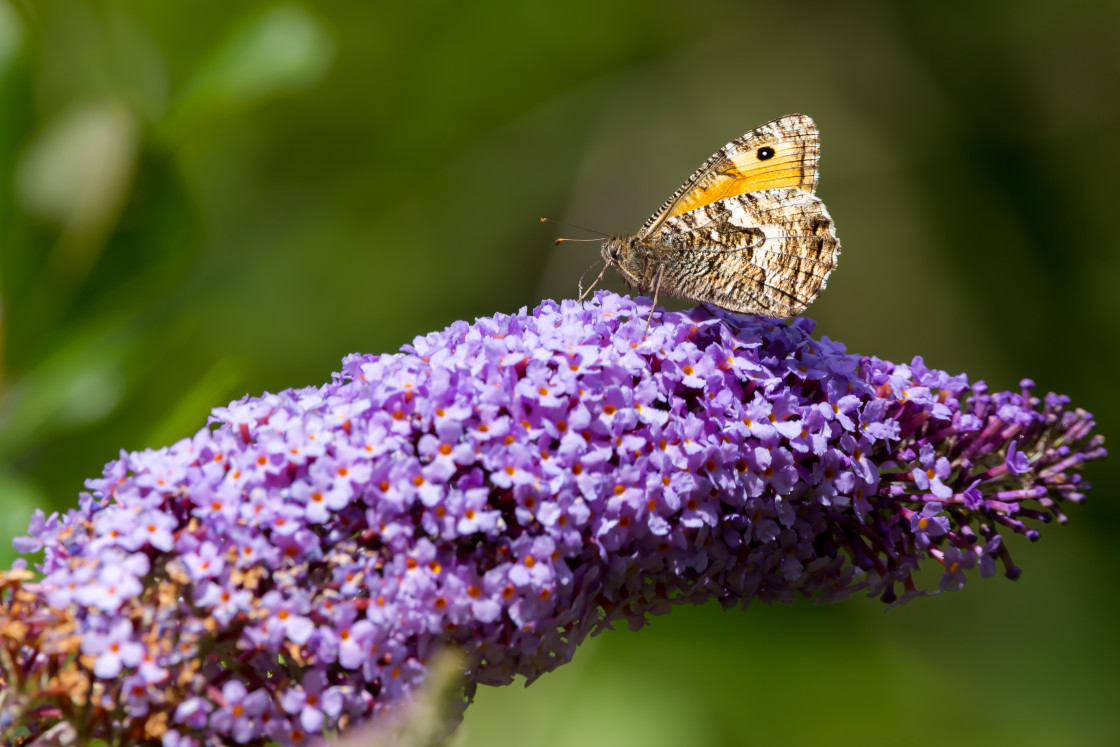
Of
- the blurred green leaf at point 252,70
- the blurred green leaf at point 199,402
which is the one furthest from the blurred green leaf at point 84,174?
the blurred green leaf at point 199,402

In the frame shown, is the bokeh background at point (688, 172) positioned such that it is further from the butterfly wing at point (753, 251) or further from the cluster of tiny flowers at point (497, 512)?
the butterfly wing at point (753, 251)

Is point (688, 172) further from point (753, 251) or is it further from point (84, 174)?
point (84, 174)

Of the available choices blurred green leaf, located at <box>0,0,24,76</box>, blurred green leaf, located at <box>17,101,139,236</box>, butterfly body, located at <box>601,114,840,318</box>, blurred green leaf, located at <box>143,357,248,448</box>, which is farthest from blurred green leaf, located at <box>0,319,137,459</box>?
butterfly body, located at <box>601,114,840,318</box>

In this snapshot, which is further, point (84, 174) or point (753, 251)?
point (753, 251)

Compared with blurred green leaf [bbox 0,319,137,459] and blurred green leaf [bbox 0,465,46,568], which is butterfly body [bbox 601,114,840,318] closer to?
blurred green leaf [bbox 0,319,137,459]

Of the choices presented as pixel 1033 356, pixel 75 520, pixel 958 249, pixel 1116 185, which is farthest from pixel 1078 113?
pixel 75 520

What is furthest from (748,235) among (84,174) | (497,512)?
(84,174)
